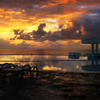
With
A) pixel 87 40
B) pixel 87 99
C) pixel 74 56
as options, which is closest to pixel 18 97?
pixel 87 99

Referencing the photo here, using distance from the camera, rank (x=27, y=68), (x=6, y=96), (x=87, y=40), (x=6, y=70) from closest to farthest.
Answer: (x=6, y=96) < (x=6, y=70) < (x=27, y=68) < (x=87, y=40)

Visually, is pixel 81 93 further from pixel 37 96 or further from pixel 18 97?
pixel 18 97

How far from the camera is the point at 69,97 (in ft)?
27.3

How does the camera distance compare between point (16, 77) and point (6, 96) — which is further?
point (16, 77)

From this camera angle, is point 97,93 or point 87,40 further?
point 87,40

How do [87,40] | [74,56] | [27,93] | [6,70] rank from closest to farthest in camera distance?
1. [27,93]
2. [6,70]
3. [87,40]
4. [74,56]

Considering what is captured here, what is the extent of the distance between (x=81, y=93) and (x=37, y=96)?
2363 mm

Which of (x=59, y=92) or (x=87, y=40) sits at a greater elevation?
(x=87, y=40)

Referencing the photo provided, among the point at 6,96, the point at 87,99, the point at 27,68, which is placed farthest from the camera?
the point at 27,68

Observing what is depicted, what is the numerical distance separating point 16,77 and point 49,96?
253 inches

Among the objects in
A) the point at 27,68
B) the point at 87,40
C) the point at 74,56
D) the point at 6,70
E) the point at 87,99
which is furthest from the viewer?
the point at 74,56

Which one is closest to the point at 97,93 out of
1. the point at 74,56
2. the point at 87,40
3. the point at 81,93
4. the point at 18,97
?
the point at 81,93

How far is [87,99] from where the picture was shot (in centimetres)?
801

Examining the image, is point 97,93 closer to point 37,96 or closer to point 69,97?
point 69,97
